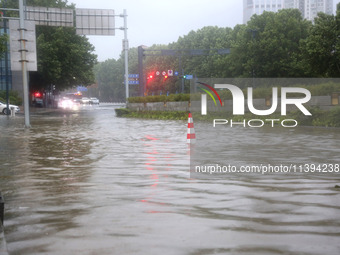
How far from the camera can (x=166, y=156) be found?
11.1 m

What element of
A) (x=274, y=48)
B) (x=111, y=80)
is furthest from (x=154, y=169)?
(x=111, y=80)

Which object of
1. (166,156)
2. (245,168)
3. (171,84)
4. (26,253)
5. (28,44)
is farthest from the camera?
(171,84)

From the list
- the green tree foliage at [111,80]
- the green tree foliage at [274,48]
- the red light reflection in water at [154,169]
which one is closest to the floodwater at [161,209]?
the red light reflection in water at [154,169]

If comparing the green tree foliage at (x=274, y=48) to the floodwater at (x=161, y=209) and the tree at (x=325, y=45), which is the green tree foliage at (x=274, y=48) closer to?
the tree at (x=325, y=45)

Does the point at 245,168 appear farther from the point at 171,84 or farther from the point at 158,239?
the point at 171,84

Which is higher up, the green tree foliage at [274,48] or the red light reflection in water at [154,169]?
the green tree foliage at [274,48]

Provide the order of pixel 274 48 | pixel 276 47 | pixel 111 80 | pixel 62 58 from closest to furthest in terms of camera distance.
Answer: pixel 276 47 < pixel 274 48 < pixel 62 58 < pixel 111 80

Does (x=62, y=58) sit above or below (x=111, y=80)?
below

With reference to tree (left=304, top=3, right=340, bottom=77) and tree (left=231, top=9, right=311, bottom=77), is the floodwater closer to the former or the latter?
tree (left=304, top=3, right=340, bottom=77)

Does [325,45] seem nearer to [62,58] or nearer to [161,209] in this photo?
[62,58]

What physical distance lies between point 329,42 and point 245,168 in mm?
37167

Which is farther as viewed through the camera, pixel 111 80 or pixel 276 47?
pixel 111 80

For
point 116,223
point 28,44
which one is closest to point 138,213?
point 116,223

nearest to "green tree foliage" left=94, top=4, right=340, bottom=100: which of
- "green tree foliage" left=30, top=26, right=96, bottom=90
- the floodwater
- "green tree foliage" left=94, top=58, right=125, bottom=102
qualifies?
"green tree foliage" left=30, top=26, right=96, bottom=90
